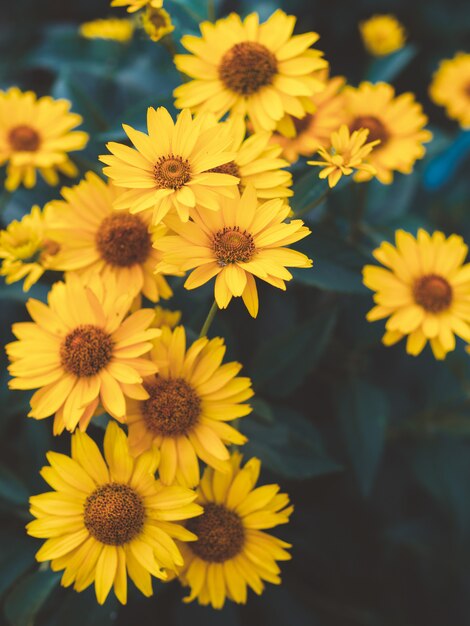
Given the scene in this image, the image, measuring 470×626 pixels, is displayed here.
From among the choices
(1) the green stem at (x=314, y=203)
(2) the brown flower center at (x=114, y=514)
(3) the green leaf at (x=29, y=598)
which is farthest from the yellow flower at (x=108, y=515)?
(1) the green stem at (x=314, y=203)

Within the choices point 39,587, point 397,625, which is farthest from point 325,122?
point 397,625

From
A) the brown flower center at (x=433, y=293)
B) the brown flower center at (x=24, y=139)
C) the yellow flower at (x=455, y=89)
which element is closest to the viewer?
the brown flower center at (x=433, y=293)

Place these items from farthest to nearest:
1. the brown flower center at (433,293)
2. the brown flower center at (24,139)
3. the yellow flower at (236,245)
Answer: the brown flower center at (24,139), the brown flower center at (433,293), the yellow flower at (236,245)

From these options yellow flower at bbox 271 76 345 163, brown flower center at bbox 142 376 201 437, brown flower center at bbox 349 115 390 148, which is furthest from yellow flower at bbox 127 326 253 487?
brown flower center at bbox 349 115 390 148

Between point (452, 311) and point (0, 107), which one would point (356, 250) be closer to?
point (452, 311)

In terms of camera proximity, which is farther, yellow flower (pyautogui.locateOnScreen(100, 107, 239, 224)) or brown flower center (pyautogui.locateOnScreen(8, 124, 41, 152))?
brown flower center (pyautogui.locateOnScreen(8, 124, 41, 152))

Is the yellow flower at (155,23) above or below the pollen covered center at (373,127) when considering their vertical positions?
below

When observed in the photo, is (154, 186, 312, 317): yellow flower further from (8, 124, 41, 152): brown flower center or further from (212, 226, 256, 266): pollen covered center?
(8, 124, 41, 152): brown flower center

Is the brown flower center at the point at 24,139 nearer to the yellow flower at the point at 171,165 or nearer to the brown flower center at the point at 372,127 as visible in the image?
the yellow flower at the point at 171,165

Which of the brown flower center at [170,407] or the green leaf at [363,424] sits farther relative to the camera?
the green leaf at [363,424]
